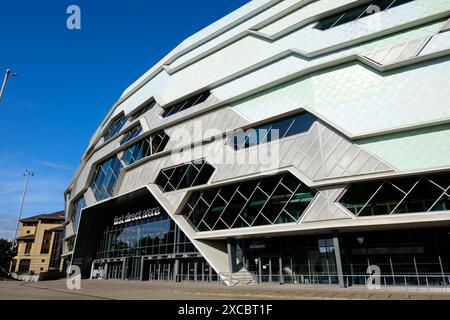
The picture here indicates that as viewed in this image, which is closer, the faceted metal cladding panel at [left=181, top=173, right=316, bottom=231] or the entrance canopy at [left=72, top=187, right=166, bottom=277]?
the faceted metal cladding panel at [left=181, top=173, right=316, bottom=231]

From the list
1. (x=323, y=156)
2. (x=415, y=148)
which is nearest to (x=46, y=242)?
(x=323, y=156)

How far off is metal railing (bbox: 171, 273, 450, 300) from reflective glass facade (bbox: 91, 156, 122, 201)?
18.2 metres

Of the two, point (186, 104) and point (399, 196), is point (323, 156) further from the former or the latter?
point (186, 104)

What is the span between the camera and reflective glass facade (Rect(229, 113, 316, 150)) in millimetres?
22422

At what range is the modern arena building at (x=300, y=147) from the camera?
60.8 feet

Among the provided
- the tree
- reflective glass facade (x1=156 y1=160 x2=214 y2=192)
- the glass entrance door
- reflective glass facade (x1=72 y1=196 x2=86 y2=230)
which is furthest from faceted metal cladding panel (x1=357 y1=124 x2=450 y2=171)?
the tree

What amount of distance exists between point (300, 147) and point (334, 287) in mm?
9721

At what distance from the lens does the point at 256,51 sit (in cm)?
2762

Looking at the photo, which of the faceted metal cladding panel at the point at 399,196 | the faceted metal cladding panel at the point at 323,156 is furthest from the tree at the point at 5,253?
the faceted metal cladding panel at the point at 399,196

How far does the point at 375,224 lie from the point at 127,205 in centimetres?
3083

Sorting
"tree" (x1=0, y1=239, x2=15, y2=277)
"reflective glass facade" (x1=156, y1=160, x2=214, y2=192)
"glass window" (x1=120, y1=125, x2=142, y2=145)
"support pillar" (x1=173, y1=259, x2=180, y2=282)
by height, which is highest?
"glass window" (x1=120, y1=125, x2=142, y2=145)

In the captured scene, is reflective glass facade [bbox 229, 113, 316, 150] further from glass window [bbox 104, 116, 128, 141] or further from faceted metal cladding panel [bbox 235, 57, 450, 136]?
glass window [bbox 104, 116, 128, 141]

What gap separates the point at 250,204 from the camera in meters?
24.6

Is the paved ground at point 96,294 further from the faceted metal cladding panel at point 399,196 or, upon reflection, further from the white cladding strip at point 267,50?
the white cladding strip at point 267,50
